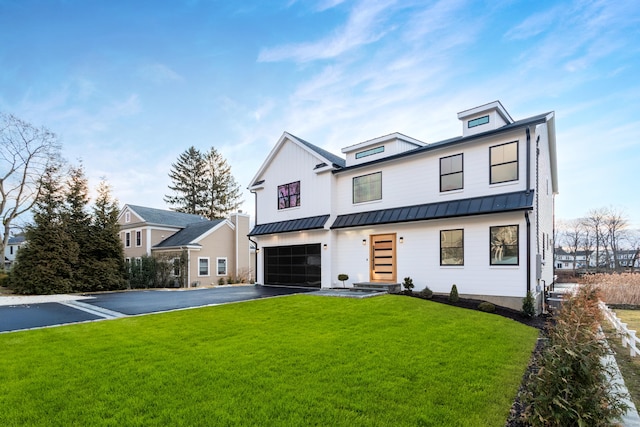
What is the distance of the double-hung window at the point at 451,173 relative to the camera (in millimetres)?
13016

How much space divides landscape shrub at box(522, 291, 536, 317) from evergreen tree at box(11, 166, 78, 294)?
22764 mm

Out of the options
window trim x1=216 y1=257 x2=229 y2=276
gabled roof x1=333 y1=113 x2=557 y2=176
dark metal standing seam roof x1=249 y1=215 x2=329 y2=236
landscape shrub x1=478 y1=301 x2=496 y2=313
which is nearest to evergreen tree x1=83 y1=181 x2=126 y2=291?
window trim x1=216 y1=257 x2=229 y2=276

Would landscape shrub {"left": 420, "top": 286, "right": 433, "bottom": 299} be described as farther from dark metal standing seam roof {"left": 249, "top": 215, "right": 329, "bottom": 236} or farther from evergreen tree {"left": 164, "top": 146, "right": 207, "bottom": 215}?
evergreen tree {"left": 164, "top": 146, "right": 207, "bottom": 215}

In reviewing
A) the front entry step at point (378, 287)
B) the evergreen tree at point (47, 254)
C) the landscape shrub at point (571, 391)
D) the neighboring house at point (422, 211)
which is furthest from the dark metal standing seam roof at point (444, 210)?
the evergreen tree at point (47, 254)

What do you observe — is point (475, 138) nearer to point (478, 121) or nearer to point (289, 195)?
point (478, 121)

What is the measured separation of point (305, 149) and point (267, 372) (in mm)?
14126

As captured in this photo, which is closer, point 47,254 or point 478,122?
point 478,122

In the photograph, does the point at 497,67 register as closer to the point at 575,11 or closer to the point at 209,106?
the point at 575,11

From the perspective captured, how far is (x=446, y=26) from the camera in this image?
39.9ft

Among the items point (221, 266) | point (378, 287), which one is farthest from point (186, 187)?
point (378, 287)

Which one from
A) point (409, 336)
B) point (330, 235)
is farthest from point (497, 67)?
point (409, 336)

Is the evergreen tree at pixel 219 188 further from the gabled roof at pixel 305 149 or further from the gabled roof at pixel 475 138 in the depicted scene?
the gabled roof at pixel 475 138

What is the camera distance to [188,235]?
27359mm

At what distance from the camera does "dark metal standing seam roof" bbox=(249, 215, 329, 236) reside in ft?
54.4
